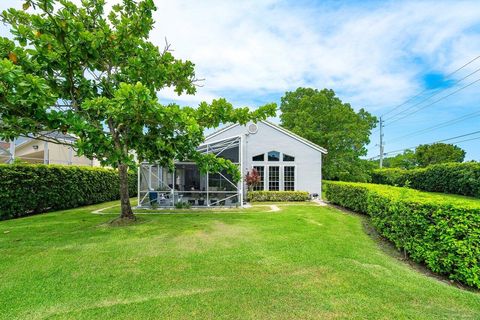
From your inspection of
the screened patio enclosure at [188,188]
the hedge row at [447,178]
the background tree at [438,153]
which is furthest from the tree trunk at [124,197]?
the background tree at [438,153]

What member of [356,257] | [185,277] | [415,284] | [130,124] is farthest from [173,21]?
[415,284]

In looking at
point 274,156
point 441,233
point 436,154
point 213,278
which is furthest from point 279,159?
point 436,154

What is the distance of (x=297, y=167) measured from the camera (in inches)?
696

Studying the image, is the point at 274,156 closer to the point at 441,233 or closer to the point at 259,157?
the point at 259,157

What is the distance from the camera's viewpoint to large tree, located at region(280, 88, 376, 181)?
22.6 m

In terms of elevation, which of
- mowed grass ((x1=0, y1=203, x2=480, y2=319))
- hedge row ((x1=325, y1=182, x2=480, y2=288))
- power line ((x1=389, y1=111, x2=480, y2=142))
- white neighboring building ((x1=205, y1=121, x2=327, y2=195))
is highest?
power line ((x1=389, y1=111, x2=480, y2=142))

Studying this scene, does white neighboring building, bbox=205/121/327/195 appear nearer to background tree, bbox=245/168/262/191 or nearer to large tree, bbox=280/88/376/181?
background tree, bbox=245/168/262/191

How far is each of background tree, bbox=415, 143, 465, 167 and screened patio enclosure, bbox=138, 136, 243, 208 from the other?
120ft

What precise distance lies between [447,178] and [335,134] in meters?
8.53

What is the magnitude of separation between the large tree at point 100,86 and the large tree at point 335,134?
15.5 meters

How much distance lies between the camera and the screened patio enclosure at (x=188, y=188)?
13.2m

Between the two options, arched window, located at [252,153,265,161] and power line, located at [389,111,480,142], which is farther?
power line, located at [389,111,480,142]

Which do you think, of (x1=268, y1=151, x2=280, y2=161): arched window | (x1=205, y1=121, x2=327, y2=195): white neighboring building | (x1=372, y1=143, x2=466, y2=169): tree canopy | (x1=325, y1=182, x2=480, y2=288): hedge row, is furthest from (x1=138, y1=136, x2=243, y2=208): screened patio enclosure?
(x1=372, y1=143, x2=466, y2=169): tree canopy

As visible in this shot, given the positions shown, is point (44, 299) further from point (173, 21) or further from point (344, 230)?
point (173, 21)
